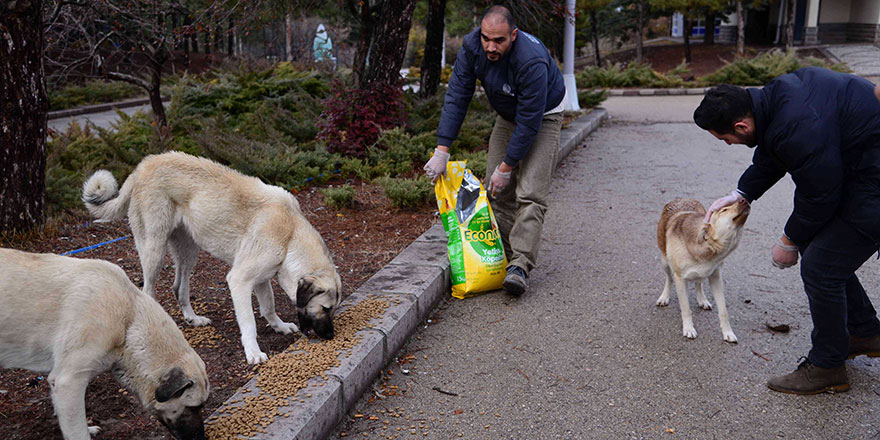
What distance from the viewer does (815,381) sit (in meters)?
3.79

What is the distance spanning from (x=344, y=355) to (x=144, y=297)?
113 centimetres

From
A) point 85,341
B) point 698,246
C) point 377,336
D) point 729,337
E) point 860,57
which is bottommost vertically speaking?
point 860,57

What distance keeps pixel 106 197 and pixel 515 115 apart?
3076 millimetres

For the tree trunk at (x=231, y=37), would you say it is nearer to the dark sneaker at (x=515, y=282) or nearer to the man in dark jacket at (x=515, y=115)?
the man in dark jacket at (x=515, y=115)

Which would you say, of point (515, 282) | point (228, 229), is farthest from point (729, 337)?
point (228, 229)

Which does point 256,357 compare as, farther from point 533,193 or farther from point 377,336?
point 533,193

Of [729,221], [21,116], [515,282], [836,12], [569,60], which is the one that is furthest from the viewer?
[836,12]

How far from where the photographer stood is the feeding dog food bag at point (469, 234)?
5305 millimetres

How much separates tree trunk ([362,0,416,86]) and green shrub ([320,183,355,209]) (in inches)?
109

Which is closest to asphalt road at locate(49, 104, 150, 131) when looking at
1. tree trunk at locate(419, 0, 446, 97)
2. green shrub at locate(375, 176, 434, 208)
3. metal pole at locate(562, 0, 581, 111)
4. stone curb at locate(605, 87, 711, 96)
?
tree trunk at locate(419, 0, 446, 97)

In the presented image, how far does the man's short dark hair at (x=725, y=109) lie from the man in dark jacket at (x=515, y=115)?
65.2 inches

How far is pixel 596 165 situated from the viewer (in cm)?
1058

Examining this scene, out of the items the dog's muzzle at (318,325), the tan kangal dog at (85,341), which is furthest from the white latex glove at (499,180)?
the tan kangal dog at (85,341)

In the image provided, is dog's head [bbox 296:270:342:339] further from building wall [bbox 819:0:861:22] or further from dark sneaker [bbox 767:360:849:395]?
building wall [bbox 819:0:861:22]
